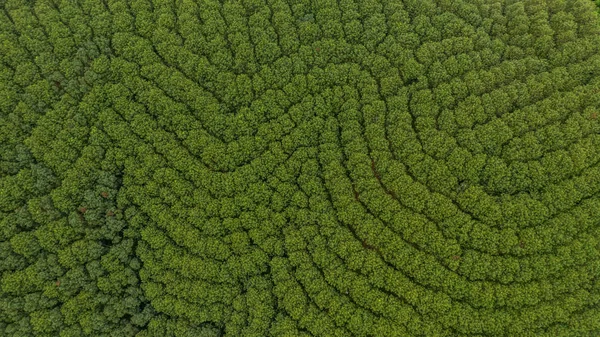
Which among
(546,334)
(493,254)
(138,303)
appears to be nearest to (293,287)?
(138,303)

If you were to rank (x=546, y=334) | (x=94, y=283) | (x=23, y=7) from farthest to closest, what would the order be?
(x=23, y=7)
(x=94, y=283)
(x=546, y=334)

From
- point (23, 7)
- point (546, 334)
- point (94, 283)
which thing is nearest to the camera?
point (546, 334)

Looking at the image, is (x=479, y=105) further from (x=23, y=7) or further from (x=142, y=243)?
(x=23, y=7)

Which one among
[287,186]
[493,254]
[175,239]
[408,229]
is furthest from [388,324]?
[175,239]

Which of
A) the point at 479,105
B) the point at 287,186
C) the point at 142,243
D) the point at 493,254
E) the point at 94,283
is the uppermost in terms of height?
the point at 479,105

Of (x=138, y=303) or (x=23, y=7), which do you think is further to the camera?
(x=23, y=7)

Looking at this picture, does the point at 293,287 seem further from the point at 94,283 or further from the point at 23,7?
the point at 23,7

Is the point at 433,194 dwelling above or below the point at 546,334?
above
